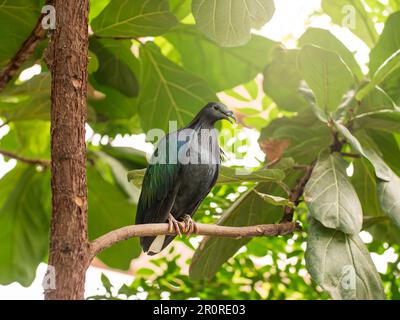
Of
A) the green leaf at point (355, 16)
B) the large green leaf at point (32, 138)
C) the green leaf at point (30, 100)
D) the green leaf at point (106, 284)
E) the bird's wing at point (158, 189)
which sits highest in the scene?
the green leaf at point (355, 16)

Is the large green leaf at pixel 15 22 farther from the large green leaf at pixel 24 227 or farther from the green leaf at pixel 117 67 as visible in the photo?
the large green leaf at pixel 24 227

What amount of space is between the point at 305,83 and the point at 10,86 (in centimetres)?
36

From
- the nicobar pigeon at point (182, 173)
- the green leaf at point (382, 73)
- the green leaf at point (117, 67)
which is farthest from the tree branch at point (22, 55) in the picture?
the green leaf at point (382, 73)

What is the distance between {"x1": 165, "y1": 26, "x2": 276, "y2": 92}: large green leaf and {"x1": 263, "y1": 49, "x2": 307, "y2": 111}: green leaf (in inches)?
0.8

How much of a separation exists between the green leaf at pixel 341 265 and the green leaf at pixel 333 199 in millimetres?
26

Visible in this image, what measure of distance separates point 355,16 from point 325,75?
192 millimetres

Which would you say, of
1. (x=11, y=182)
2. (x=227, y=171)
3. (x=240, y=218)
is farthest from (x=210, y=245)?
(x=11, y=182)

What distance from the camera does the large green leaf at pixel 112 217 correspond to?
78 cm

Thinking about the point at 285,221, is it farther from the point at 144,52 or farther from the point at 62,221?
the point at 144,52

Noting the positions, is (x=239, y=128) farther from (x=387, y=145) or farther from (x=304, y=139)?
(x=387, y=145)

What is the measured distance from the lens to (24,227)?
2.86 ft

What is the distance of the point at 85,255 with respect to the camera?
0.42m

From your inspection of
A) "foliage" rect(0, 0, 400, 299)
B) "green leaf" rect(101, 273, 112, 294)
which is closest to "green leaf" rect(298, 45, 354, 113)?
"foliage" rect(0, 0, 400, 299)

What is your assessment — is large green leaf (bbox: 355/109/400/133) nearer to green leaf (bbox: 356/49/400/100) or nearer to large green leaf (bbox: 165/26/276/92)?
green leaf (bbox: 356/49/400/100)
